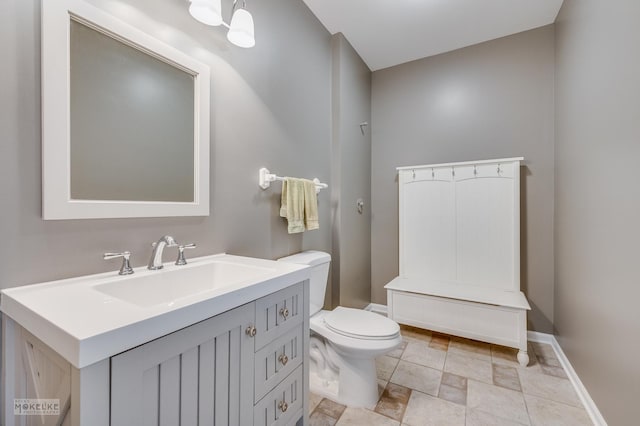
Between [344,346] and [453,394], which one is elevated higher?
[344,346]

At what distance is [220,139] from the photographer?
1.43 meters

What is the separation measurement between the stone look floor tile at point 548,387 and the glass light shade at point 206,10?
2.57 meters

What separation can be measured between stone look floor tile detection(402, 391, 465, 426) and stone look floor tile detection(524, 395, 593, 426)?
37cm

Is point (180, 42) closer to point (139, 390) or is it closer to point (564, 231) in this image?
point (139, 390)

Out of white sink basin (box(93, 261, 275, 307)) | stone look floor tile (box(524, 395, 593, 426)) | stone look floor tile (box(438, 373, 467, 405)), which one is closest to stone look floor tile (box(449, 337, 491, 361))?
stone look floor tile (box(438, 373, 467, 405))

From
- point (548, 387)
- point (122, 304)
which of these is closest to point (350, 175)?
point (548, 387)

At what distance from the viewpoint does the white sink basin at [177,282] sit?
0.97 metres

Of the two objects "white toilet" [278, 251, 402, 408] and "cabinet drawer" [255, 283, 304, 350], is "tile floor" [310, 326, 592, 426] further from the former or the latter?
"cabinet drawer" [255, 283, 304, 350]

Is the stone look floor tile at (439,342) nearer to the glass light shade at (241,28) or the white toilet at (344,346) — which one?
the white toilet at (344,346)

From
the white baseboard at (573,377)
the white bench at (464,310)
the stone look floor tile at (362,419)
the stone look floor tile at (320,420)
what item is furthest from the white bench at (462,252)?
the stone look floor tile at (320,420)

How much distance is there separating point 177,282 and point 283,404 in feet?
2.03

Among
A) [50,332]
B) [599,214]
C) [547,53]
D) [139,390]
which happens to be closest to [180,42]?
[50,332]

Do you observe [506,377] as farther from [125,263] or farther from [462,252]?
[125,263]

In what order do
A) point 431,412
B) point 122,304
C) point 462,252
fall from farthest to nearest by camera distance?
point 462,252 < point 431,412 < point 122,304
